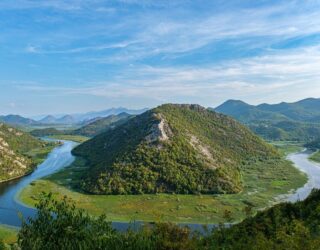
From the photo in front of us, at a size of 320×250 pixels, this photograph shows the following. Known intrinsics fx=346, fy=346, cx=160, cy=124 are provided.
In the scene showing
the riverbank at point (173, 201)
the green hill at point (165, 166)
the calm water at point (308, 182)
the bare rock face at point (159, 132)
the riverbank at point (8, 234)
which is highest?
the bare rock face at point (159, 132)

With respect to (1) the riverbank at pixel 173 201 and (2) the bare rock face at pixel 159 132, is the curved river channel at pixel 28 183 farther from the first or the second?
(2) the bare rock face at pixel 159 132

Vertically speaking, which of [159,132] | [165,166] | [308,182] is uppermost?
[159,132]

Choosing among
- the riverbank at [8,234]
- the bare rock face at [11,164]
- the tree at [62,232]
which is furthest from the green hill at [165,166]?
the tree at [62,232]

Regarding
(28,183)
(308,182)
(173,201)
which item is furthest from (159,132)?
(308,182)

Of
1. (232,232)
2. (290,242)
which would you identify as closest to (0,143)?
(232,232)

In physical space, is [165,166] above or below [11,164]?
below

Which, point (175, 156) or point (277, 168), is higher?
point (175, 156)

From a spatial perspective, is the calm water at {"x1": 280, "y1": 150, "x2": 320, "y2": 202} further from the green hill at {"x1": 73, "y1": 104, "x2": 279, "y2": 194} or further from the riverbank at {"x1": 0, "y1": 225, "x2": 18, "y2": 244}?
the riverbank at {"x1": 0, "y1": 225, "x2": 18, "y2": 244}

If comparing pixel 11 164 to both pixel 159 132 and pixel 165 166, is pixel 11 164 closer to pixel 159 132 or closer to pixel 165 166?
pixel 159 132

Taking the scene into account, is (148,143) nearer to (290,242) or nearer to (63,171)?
(63,171)
